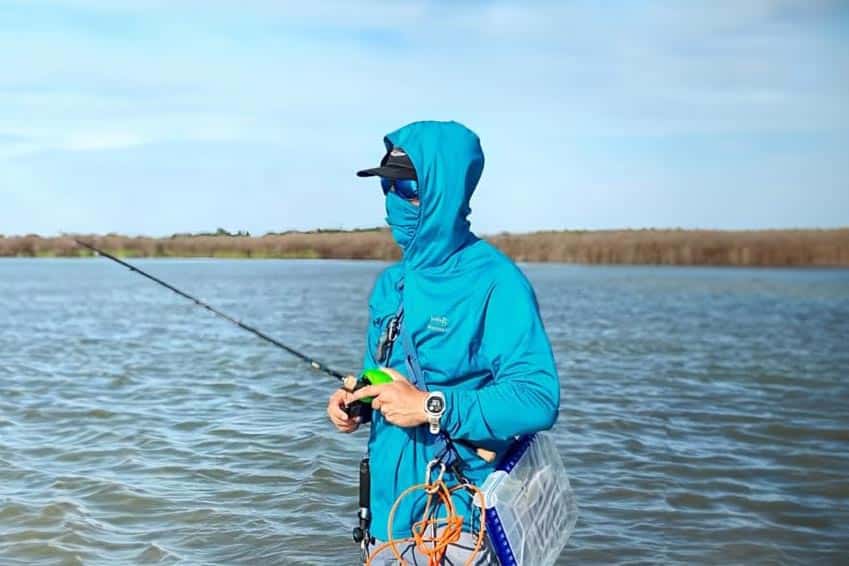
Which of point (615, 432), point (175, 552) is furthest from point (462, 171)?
point (615, 432)

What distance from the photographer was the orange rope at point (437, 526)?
3.12 meters

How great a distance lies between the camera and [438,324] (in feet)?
10.1

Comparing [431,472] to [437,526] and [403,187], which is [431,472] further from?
[403,187]

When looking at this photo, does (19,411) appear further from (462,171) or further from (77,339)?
(462,171)

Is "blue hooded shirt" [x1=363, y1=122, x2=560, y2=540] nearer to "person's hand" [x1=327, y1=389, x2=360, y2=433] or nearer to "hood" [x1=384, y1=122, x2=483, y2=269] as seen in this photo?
"hood" [x1=384, y1=122, x2=483, y2=269]

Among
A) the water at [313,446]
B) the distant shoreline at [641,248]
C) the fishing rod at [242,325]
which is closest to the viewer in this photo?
the fishing rod at [242,325]

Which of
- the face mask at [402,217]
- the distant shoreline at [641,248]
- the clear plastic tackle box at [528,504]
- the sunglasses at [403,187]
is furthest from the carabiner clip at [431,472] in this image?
the distant shoreline at [641,248]

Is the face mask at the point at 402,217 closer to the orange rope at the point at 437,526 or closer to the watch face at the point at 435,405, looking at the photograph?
the watch face at the point at 435,405

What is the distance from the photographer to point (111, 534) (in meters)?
7.14

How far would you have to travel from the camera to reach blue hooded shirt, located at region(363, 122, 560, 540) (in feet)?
9.77

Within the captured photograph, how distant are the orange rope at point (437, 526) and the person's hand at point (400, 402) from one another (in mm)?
267

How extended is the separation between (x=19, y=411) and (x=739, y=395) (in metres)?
9.02

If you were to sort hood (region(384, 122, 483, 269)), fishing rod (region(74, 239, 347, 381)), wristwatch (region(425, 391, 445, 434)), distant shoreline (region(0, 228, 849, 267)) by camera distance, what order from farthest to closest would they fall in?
1. distant shoreline (region(0, 228, 849, 267))
2. fishing rod (region(74, 239, 347, 381))
3. hood (region(384, 122, 483, 269))
4. wristwatch (region(425, 391, 445, 434))

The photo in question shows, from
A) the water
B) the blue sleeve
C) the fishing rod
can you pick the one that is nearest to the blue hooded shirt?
the blue sleeve
